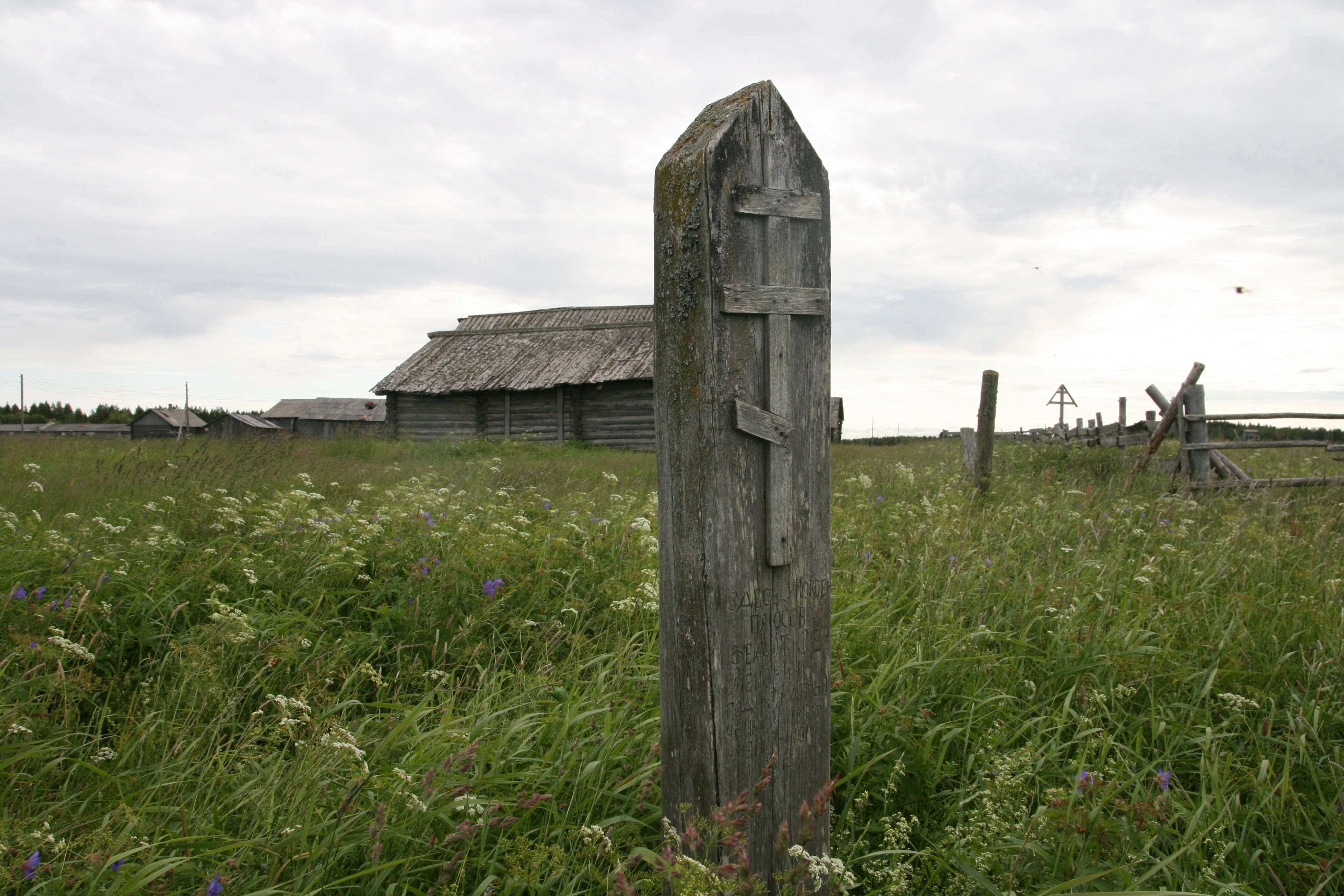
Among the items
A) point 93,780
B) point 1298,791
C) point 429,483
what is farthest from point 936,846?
point 429,483

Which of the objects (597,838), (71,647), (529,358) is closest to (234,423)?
(529,358)

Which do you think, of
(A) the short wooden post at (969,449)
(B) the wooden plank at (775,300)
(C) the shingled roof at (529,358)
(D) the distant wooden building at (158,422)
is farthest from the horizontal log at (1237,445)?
(D) the distant wooden building at (158,422)

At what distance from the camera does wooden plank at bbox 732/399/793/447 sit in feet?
5.67

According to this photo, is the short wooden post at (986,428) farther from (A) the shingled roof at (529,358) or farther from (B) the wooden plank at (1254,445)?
(A) the shingled roof at (529,358)

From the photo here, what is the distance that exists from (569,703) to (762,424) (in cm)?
132

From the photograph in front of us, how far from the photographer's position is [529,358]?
22969 millimetres

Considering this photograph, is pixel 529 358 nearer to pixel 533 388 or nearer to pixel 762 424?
pixel 533 388

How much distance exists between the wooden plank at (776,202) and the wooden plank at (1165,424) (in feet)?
25.4

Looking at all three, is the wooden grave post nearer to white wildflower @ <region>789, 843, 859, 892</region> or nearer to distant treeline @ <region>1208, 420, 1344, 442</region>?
white wildflower @ <region>789, 843, 859, 892</region>

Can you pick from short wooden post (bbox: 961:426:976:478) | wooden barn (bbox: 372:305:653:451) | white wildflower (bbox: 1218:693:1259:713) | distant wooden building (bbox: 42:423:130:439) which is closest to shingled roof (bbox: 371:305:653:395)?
wooden barn (bbox: 372:305:653:451)

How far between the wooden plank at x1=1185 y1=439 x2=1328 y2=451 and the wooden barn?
1368 centimetres

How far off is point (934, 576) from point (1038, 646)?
0.57 m

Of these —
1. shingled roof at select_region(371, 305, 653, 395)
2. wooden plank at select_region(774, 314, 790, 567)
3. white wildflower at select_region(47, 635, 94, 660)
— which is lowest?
white wildflower at select_region(47, 635, 94, 660)

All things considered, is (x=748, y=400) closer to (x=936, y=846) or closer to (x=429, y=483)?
(x=936, y=846)
